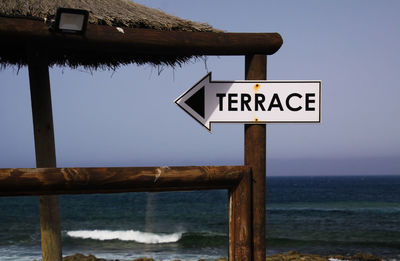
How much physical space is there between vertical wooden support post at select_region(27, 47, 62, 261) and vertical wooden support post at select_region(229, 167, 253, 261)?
221cm

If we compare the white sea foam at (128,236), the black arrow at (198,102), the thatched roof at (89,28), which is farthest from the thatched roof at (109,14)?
the white sea foam at (128,236)

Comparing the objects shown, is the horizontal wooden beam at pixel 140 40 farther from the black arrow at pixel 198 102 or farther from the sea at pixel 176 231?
the sea at pixel 176 231

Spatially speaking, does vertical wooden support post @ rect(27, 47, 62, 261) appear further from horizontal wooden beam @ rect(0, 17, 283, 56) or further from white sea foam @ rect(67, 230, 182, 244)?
white sea foam @ rect(67, 230, 182, 244)

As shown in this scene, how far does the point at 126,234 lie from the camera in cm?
2328

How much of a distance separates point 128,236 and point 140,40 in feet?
67.7

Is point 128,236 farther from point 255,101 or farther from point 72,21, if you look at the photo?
point 72,21

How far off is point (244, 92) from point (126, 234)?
842 inches

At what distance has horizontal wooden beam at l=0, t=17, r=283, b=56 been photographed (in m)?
2.73

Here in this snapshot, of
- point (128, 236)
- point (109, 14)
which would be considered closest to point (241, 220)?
point (109, 14)

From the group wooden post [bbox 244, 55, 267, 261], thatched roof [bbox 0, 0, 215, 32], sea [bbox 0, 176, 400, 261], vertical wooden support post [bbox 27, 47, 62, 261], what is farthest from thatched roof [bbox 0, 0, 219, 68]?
sea [bbox 0, 176, 400, 261]

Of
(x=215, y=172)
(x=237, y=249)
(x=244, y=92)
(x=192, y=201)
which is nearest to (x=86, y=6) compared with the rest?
(x=244, y=92)

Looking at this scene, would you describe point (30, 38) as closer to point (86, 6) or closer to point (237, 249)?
point (86, 6)

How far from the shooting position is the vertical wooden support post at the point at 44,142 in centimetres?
448

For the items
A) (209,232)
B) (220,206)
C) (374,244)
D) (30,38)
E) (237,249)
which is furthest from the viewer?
(220,206)
